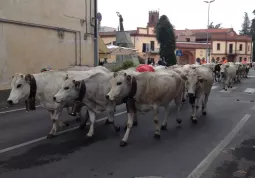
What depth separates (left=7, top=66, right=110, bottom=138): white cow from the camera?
7.38 metres

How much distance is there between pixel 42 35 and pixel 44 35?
145 millimetres

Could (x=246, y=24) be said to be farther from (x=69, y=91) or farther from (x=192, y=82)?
(x=69, y=91)

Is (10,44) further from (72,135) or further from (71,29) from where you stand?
(72,135)

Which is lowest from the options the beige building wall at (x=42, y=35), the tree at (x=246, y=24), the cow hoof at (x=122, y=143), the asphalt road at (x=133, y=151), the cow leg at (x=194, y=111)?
the asphalt road at (x=133, y=151)

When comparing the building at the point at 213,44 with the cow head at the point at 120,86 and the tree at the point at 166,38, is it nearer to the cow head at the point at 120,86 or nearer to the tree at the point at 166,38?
the tree at the point at 166,38

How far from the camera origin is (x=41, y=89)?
7.71 metres

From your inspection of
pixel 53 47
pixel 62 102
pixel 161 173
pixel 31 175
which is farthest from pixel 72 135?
pixel 53 47

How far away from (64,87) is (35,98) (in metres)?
0.93

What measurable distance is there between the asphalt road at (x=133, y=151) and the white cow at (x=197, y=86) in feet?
1.78

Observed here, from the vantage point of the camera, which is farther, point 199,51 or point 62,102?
point 199,51

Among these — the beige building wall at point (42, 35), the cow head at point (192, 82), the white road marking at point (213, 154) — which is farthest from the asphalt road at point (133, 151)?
the beige building wall at point (42, 35)

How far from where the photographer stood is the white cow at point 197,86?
8977mm

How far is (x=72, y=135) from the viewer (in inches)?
313

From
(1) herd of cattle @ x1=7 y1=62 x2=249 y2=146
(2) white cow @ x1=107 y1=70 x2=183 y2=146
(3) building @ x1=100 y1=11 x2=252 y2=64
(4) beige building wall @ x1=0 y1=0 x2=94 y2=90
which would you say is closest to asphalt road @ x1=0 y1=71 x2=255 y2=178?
(1) herd of cattle @ x1=7 y1=62 x2=249 y2=146
